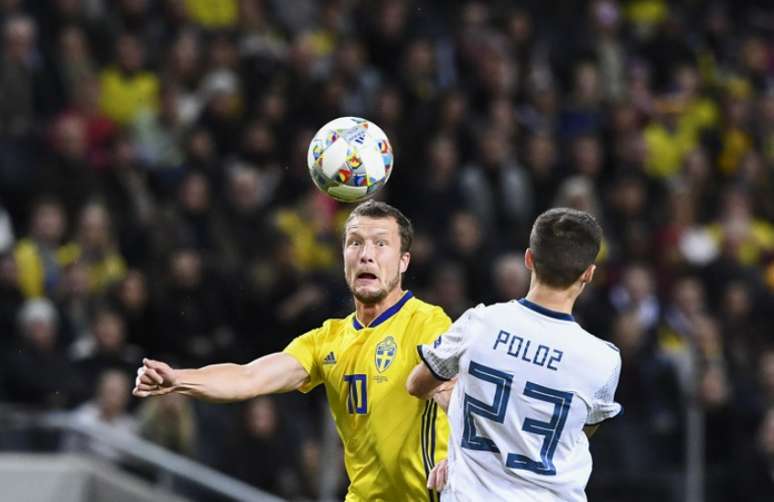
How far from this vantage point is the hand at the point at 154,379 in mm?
5324

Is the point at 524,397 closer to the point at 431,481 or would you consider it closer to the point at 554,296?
the point at 554,296

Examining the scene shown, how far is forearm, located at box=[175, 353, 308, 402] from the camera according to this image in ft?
18.4

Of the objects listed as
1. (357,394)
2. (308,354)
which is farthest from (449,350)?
(308,354)

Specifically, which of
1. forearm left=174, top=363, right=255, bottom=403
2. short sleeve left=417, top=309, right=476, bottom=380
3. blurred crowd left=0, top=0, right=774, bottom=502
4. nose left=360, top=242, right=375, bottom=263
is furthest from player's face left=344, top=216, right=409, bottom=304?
blurred crowd left=0, top=0, right=774, bottom=502

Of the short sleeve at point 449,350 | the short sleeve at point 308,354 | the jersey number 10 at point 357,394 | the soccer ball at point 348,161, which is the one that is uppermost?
the soccer ball at point 348,161

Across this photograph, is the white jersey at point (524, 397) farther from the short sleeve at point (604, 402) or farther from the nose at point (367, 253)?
the nose at point (367, 253)

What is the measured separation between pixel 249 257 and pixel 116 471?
213 cm

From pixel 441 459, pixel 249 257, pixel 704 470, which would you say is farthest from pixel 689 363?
pixel 441 459

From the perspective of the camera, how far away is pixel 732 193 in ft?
46.0

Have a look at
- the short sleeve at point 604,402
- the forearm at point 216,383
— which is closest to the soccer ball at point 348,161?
the forearm at point 216,383

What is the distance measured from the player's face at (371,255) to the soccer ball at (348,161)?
0.63 meters

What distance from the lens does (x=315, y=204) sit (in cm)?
1171

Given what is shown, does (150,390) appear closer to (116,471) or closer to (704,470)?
(116,471)

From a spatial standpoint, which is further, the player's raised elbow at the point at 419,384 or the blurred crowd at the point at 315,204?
the blurred crowd at the point at 315,204
